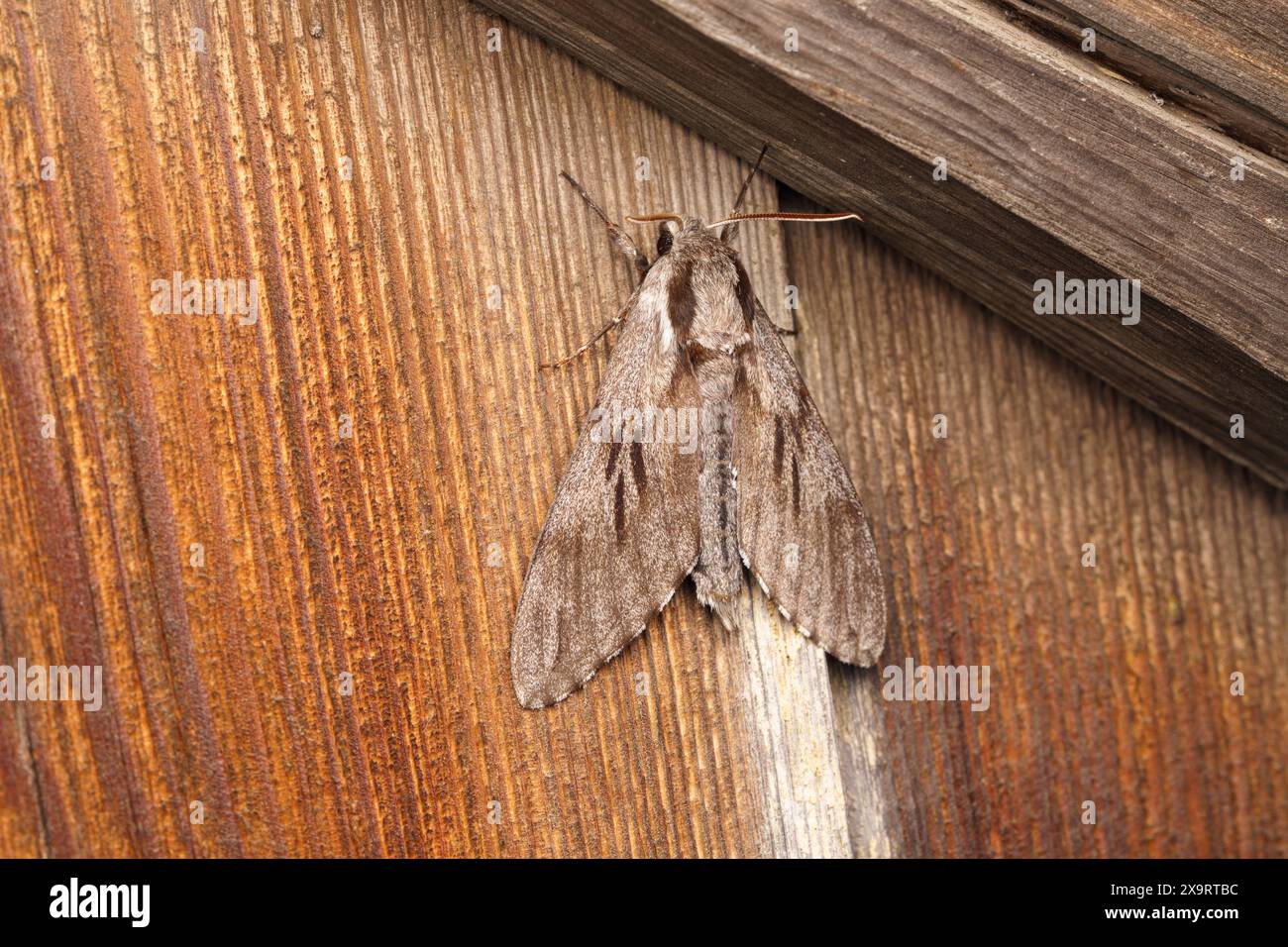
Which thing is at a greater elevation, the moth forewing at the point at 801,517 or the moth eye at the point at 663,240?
the moth eye at the point at 663,240

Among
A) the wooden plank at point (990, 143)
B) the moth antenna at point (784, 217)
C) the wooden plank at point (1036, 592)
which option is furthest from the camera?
the wooden plank at point (1036, 592)

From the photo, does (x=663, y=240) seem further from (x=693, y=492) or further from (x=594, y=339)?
(x=693, y=492)

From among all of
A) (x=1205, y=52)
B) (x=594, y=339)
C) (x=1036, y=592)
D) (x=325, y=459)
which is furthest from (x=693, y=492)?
(x=1205, y=52)

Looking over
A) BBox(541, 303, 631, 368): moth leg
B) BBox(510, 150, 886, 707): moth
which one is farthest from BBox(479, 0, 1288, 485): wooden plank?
BBox(541, 303, 631, 368): moth leg

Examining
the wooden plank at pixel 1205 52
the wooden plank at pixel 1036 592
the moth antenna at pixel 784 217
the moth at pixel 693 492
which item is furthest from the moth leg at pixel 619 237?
Answer: the wooden plank at pixel 1205 52

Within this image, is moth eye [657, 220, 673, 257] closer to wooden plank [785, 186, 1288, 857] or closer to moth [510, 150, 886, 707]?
moth [510, 150, 886, 707]

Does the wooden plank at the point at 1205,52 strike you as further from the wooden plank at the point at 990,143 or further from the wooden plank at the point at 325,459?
the wooden plank at the point at 325,459

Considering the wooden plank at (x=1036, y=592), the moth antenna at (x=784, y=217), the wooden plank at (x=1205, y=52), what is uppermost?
the wooden plank at (x=1205, y=52)
